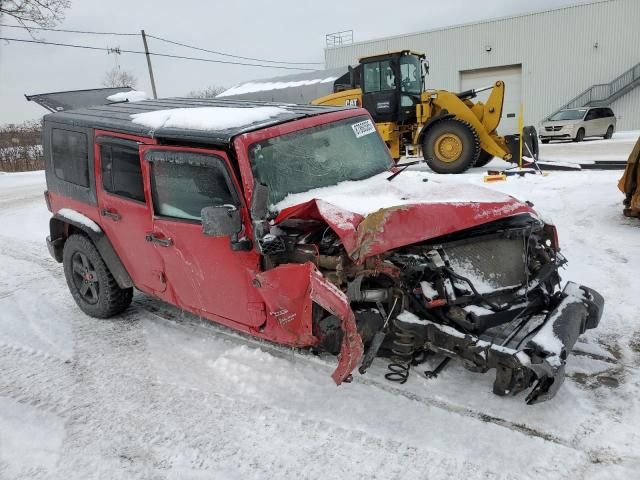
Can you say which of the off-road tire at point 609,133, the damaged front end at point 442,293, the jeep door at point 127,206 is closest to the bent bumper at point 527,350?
the damaged front end at point 442,293

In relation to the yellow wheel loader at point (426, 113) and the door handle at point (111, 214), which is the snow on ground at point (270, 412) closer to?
the door handle at point (111, 214)

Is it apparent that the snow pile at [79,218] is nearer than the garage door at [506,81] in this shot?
Yes

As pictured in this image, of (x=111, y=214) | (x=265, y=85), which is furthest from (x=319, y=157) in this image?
(x=265, y=85)

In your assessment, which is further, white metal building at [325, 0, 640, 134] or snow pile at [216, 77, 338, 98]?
white metal building at [325, 0, 640, 134]

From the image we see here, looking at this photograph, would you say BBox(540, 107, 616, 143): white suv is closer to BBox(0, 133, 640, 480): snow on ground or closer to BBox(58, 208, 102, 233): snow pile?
BBox(0, 133, 640, 480): snow on ground

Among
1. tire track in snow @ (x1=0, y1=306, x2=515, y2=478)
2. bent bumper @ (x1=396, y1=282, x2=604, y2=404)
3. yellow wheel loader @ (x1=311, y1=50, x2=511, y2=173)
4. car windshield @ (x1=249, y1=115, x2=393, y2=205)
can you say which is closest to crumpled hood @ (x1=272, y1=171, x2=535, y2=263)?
car windshield @ (x1=249, y1=115, x2=393, y2=205)

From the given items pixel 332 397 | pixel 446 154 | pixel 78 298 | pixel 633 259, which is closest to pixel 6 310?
pixel 78 298

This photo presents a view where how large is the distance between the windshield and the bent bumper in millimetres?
10454

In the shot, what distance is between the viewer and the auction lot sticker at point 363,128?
13.8ft

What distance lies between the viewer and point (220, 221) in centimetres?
306

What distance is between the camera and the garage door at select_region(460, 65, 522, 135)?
32.4 metres

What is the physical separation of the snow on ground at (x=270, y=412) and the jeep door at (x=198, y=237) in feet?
1.48

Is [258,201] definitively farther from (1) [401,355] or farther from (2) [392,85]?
(2) [392,85]

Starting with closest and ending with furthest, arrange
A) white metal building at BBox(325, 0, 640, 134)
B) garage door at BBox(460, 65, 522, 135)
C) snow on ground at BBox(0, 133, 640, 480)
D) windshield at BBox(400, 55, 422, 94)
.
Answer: snow on ground at BBox(0, 133, 640, 480)
windshield at BBox(400, 55, 422, 94)
white metal building at BBox(325, 0, 640, 134)
garage door at BBox(460, 65, 522, 135)
